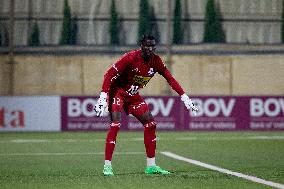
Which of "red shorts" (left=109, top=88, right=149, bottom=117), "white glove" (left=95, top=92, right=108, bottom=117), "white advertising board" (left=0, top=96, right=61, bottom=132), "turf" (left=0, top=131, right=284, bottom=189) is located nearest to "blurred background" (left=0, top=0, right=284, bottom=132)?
"white advertising board" (left=0, top=96, right=61, bottom=132)

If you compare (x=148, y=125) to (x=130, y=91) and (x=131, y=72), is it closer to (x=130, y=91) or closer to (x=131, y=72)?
(x=130, y=91)

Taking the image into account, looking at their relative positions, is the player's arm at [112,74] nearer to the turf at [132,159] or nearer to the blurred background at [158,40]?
the turf at [132,159]

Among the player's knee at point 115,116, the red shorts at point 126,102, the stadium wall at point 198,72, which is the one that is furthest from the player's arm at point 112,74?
the stadium wall at point 198,72

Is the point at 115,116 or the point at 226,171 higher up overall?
the point at 115,116

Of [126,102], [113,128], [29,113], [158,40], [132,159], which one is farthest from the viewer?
[158,40]

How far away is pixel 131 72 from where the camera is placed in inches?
515

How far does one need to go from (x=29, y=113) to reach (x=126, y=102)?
14.2 m

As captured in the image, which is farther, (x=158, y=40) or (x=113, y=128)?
(x=158, y=40)

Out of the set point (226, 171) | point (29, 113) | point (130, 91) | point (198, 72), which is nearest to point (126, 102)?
point (130, 91)

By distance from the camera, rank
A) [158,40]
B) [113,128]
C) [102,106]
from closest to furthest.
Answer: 1. [102,106]
2. [113,128]
3. [158,40]

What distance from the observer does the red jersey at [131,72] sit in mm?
12891

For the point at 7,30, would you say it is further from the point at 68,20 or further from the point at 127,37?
the point at 127,37

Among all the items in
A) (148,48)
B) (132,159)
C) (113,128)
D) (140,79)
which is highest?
(148,48)

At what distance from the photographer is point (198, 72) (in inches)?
1425
